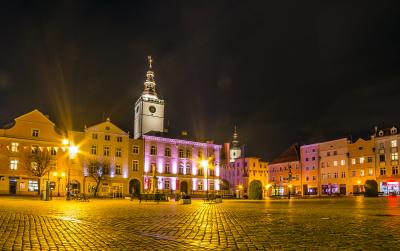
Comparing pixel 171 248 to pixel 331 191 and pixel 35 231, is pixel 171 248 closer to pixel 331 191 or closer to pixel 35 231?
pixel 35 231

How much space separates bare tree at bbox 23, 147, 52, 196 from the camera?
57594 millimetres

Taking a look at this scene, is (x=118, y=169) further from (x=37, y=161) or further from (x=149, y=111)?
(x=149, y=111)

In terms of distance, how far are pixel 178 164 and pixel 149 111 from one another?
57.2 ft

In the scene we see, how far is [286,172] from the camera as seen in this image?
100625 millimetres

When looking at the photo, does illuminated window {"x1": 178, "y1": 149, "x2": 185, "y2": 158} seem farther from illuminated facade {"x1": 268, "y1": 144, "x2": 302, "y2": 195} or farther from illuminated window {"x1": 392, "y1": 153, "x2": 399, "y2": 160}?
illuminated window {"x1": 392, "y1": 153, "x2": 399, "y2": 160}

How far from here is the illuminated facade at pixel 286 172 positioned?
318 ft

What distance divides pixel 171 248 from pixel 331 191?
84.6 m

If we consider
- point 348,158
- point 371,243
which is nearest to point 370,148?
point 348,158

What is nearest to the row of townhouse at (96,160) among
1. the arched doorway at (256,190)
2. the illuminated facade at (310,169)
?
the arched doorway at (256,190)

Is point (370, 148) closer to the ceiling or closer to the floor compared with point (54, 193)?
closer to the ceiling

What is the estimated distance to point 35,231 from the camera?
11258 mm

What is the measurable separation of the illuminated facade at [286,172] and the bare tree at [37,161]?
179 ft

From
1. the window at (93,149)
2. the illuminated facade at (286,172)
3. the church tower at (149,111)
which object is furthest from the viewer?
the illuminated facade at (286,172)

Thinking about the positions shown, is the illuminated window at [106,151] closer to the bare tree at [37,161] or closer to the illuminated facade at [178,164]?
the illuminated facade at [178,164]
